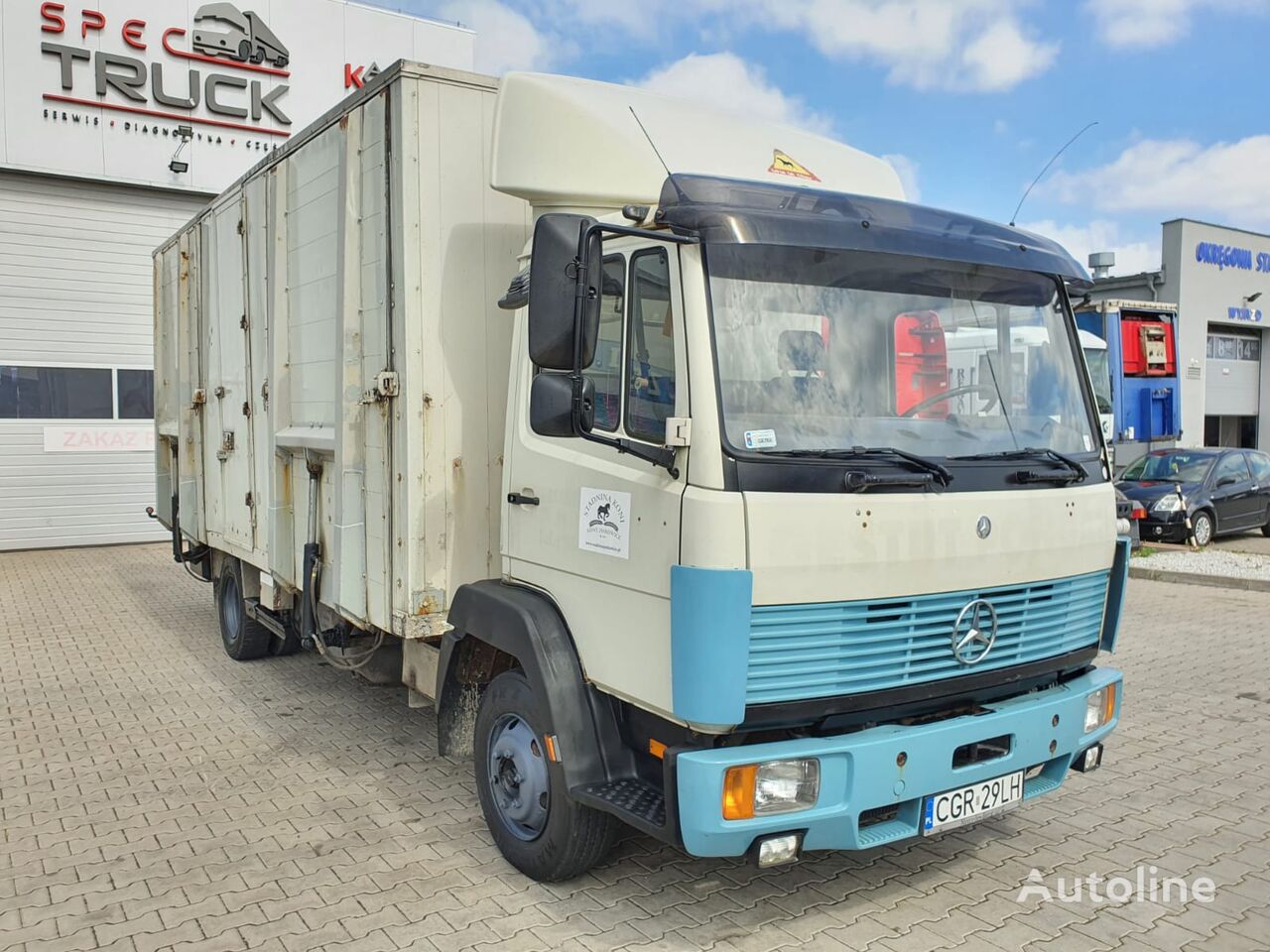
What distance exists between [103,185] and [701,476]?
14051 millimetres

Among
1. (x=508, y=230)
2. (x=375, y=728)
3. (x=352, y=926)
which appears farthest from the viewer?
(x=375, y=728)

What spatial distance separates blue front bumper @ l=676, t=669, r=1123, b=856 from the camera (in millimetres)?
2971

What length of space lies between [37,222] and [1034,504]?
1447cm

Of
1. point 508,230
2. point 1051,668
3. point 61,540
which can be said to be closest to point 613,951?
point 1051,668

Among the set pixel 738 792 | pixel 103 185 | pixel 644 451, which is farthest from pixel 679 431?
pixel 103 185

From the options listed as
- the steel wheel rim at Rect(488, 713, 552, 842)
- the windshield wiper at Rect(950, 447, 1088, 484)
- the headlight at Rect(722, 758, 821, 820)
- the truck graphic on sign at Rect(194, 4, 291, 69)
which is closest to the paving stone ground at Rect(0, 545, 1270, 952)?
the steel wheel rim at Rect(488, 713, 552, 842)

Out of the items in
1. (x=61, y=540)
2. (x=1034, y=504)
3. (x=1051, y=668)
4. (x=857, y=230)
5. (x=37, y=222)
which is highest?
(x=37, y=222)

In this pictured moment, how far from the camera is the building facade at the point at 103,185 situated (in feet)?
43.9

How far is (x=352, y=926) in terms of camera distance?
357cm

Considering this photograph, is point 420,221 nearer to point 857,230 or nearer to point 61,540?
point 857,230

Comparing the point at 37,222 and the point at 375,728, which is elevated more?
the point at 37,222

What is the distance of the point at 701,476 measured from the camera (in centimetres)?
302

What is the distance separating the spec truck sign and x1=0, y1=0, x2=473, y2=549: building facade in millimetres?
20

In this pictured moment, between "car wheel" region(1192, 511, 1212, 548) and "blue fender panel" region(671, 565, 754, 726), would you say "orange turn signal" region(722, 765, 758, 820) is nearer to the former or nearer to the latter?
"blue fender panel" region(671, 565, 754, 726)
